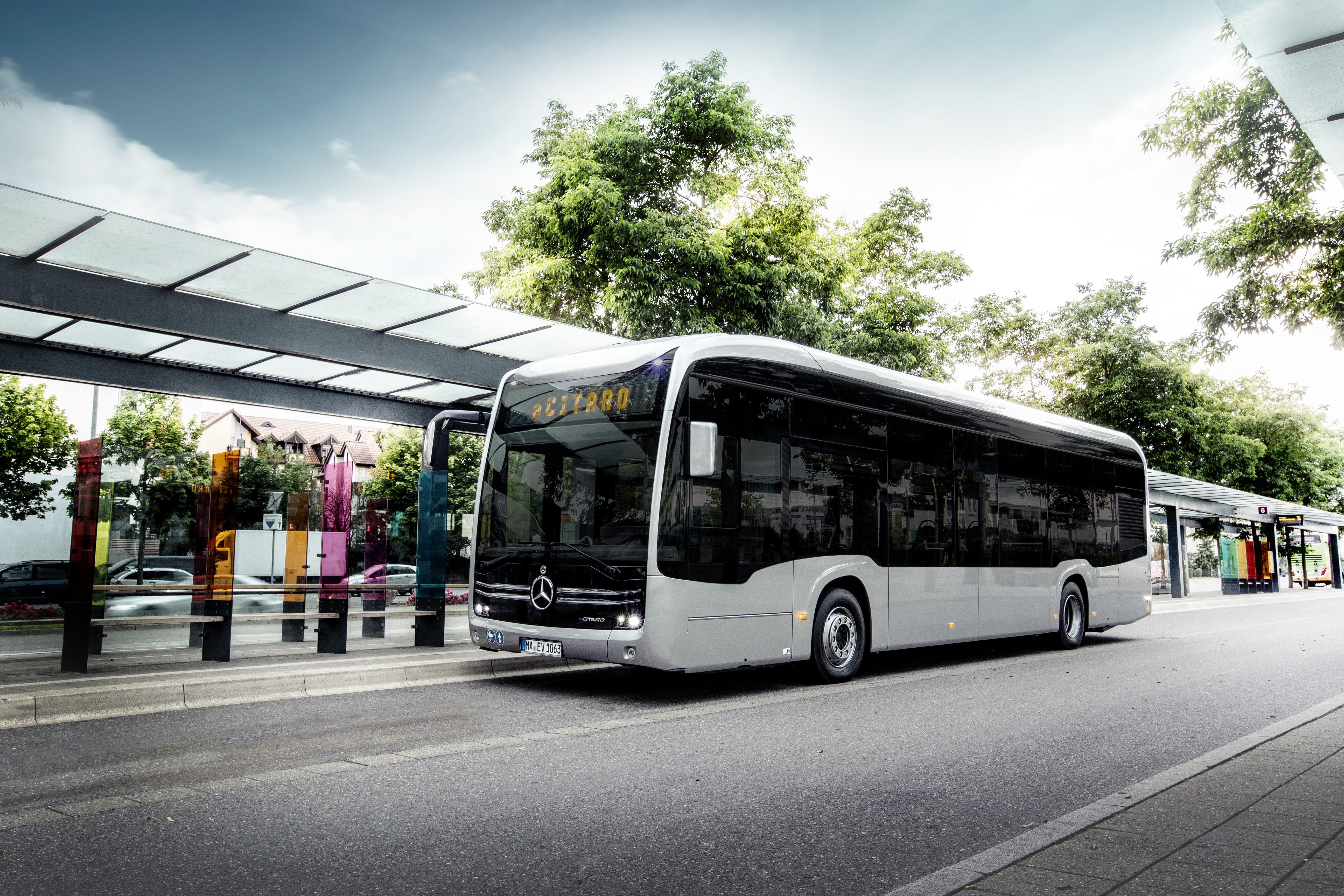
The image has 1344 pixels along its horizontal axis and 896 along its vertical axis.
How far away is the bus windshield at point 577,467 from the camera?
8148mm

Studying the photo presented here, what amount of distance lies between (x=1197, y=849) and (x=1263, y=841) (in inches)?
14.6

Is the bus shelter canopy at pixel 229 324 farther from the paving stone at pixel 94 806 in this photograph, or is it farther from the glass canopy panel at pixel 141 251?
the paving stone at pixel 94 806

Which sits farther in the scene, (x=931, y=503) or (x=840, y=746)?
(x=931, y=503)

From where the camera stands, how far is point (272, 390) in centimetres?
1229

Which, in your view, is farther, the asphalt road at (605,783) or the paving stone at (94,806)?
the paving stone at (94,806)

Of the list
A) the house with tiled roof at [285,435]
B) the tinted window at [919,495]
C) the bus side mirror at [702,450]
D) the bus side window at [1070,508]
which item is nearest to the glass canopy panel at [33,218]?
the bus side mirror at [702,450]

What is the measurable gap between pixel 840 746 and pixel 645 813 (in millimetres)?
2244

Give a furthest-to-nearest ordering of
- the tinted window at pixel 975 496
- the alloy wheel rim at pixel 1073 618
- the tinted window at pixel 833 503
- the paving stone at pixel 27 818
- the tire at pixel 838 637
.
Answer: the alloy wheel rim at pixel 1073 618 < the tinted window at pixel 975 496 < the tire at pixel 838 637 < the tinted window at pixel 833 503 < the paving stone at pixel 27 818

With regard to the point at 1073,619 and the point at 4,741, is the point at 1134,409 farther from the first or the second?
the point at 4,741

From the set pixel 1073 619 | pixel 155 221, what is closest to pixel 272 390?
pixel 155 221

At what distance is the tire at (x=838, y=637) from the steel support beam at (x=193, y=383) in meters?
6.77

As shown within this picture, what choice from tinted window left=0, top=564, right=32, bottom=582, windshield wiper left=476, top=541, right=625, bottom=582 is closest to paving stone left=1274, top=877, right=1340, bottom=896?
windshield wiper left=476, top=541, right=625, bottom=582

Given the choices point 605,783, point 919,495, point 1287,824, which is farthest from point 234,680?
point 1287,824

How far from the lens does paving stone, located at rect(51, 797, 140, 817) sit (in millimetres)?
4707
